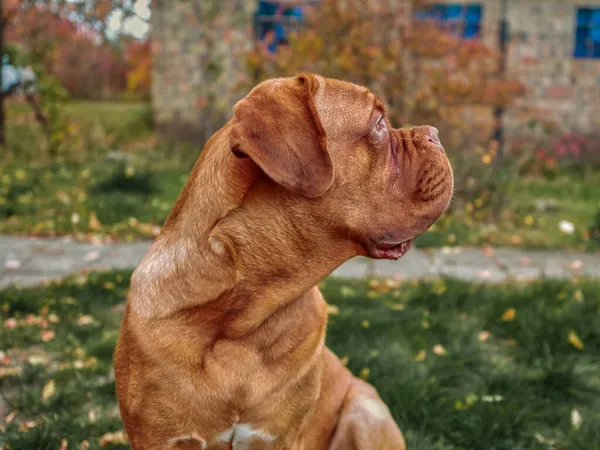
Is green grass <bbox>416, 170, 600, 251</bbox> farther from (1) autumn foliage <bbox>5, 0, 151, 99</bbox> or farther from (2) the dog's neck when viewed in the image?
(1) autumn foliage <bbox>5, 0, 151, 99</bbox>

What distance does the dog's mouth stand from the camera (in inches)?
91.0

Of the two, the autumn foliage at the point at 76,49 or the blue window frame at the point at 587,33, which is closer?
the autumn foliage at the point at 76,49

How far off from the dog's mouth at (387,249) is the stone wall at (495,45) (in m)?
9.34

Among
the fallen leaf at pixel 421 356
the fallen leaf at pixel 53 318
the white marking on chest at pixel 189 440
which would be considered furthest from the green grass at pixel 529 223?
the white marking on chest at pixel 189 440

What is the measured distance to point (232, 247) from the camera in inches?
85.4

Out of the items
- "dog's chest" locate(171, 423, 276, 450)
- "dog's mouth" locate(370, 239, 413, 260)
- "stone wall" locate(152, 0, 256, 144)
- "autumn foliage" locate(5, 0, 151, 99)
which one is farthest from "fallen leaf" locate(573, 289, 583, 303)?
"autumn foliage" locate(5, 0, 151, 99)

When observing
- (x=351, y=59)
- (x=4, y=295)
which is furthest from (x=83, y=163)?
(x=4, y=295)

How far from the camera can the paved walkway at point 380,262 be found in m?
5.73

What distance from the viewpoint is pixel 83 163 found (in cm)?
1046

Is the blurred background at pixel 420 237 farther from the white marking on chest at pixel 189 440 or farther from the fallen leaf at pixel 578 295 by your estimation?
the white marking on chest at pixel 189 440

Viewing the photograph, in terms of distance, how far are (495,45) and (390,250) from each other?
33.6 feet

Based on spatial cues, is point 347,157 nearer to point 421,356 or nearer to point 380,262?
point 421,356

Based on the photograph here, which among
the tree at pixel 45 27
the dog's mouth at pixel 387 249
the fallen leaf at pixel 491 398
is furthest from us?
the tree at pixel 45 27

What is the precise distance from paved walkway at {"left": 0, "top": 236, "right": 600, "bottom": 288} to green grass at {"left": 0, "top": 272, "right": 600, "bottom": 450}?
1.56 ft
